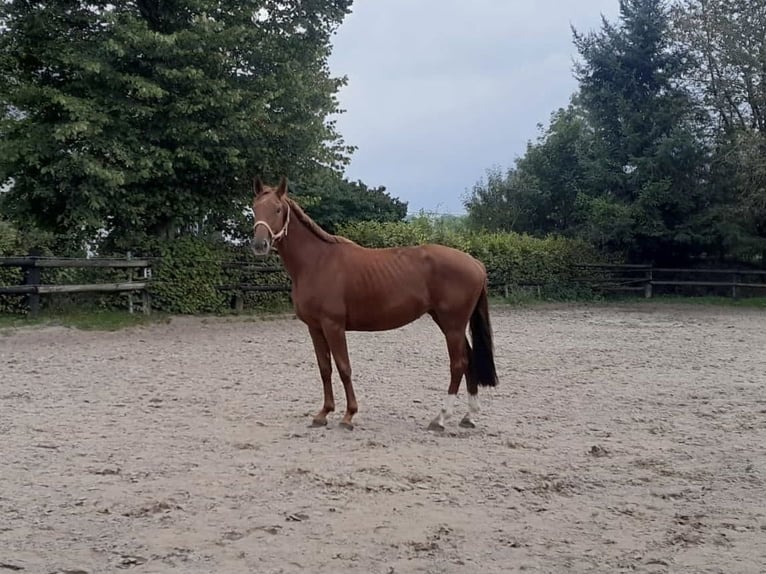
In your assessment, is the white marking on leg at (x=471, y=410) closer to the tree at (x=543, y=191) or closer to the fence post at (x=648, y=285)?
the fence post at (x=648, y=285)

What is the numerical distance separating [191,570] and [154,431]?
2.80 meters

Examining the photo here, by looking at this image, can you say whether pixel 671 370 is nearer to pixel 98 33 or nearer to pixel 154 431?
pixel 154 431

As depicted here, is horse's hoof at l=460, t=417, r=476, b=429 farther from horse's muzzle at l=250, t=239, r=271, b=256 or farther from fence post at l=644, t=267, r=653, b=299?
fence post at l=644, t=267, r=653, b=299

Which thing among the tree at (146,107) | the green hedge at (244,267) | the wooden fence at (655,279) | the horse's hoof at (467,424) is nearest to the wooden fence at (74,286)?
the green hedge at (244,267)

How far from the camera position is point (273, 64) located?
50.1 ft

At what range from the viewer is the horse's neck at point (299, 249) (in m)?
6.21

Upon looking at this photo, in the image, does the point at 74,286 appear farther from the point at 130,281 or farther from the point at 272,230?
the point at 272,230

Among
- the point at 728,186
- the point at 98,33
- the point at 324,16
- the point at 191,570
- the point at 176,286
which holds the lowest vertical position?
the point at 191,570

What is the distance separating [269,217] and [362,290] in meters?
0.99

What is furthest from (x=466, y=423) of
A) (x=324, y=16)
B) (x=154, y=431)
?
(x=324, y=16)

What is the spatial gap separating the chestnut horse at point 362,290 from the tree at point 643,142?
59.2 feet

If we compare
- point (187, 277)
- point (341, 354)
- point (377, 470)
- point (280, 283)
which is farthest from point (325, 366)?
point (280, 283)

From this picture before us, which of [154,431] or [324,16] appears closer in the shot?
[154,431]

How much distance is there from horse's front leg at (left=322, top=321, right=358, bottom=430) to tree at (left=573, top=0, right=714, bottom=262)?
61.2 ft
